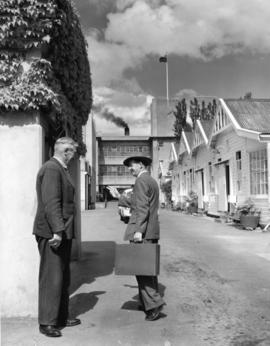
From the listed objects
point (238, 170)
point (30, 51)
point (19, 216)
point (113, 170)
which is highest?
point (113, 170)

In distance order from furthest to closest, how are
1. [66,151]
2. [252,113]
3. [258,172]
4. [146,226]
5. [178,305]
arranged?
[252,113]
[258,172]
[178,305]
[146,226]
[66,151]

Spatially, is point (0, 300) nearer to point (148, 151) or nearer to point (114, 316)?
point (114, 316)

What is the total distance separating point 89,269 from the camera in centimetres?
754

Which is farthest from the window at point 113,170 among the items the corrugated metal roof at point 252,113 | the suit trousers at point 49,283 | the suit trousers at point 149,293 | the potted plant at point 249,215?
the suit trousers at point 49,283

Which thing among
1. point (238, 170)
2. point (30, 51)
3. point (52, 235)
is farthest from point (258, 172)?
point (52, 235)

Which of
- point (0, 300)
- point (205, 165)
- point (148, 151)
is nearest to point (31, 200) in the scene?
point (0, 300)

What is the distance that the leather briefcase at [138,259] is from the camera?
4.56 m

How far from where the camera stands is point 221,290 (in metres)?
6.11

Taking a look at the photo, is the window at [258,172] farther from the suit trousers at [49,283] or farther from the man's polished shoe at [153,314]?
the suit trousers at [49,283]

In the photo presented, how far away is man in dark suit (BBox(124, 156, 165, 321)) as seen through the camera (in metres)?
4.66

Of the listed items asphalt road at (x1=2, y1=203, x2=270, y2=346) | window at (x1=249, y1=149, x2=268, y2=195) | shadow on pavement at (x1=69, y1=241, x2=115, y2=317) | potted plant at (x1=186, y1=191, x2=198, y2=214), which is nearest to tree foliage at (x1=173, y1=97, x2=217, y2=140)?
potted plant at (x1=186, y1=191, x2=198, y2=214)

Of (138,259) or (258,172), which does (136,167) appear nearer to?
(138,259)

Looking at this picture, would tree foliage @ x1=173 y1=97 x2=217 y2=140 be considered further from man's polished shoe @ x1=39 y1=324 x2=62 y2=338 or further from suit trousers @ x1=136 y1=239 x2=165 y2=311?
man's polished shoe @ x1=39 y1=324 x2=62 y2=338

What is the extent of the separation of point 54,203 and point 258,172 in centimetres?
1304
